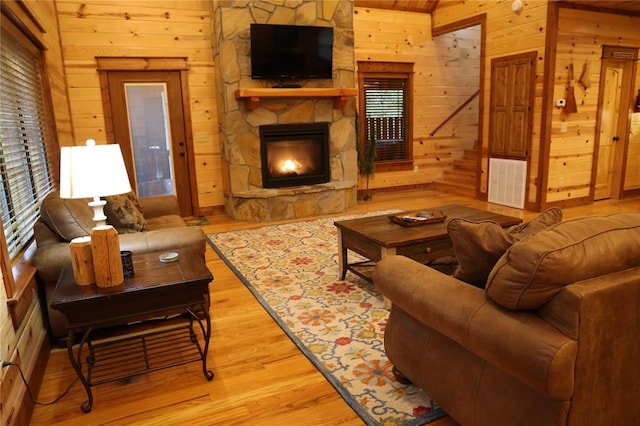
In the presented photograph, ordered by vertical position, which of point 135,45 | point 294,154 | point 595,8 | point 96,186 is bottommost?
point 294,154

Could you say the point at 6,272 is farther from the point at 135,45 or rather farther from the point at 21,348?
the point at 135,45

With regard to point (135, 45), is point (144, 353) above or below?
below

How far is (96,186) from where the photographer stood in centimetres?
211

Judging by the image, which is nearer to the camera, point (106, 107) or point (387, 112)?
point (106, 107)

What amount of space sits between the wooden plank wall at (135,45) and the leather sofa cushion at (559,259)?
526 cm

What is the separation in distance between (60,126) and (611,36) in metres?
7.03

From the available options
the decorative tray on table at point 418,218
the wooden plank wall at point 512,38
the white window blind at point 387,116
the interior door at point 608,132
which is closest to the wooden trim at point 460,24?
the wooden plank wall at point 512,38

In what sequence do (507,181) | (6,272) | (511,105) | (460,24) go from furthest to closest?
(460,24) → (507,181) → (511,105) → (6,272)

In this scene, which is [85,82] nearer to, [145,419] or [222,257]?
[222,257]

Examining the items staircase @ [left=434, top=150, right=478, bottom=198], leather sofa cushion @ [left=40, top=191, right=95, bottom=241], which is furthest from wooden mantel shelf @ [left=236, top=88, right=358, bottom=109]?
leather sofa cushion @ [left=40, top=191, right=95, bottom=241]

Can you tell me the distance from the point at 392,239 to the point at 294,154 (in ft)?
11.2

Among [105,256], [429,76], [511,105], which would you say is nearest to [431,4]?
[429,76]

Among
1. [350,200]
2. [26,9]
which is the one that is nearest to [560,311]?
[26,9]

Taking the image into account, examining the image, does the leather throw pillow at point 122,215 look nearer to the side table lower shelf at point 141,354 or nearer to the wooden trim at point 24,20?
the side table lower shelf at point 141,354
